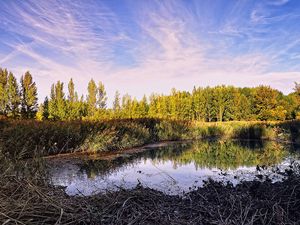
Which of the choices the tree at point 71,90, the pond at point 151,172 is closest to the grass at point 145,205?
the pond at point 151,172

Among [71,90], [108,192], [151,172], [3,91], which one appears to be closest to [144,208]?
[108,192]

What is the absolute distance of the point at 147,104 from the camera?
137 ft

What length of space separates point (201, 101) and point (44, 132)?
33107 mm

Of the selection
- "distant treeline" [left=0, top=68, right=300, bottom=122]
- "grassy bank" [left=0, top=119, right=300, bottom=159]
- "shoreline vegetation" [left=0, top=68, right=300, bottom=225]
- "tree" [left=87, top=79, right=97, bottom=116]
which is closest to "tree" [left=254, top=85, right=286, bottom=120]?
"distant treeline" [left=0, top=68, right=300, bottom=122]

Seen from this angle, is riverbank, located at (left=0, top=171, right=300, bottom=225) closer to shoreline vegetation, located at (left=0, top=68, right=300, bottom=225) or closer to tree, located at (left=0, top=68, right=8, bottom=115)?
shoreline vegetation, located at (left=0, top=68, right=300, bottom=225)

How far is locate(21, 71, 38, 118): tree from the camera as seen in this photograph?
2869 centimetres

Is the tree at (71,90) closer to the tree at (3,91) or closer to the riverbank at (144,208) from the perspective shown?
the tree at (3,91)

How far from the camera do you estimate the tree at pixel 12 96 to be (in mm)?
27547

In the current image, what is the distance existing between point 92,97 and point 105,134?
19.9 meters

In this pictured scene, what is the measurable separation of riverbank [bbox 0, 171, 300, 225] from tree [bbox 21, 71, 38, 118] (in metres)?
27.5

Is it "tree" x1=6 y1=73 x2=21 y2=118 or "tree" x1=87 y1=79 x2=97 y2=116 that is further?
"tree" x1=87 y1=79 x2=97 y2=116

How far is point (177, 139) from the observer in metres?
16.3

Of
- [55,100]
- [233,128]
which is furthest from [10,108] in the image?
[233,128]

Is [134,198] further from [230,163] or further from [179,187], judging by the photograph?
[230,163]
